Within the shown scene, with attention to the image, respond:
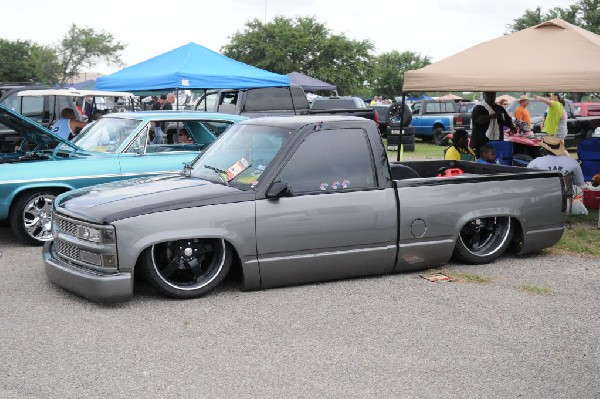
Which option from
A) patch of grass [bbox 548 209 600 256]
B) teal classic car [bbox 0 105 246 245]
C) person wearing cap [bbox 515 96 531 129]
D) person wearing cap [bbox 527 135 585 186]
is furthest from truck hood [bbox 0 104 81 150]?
person wearing cap [bbox 515 96 531 129]

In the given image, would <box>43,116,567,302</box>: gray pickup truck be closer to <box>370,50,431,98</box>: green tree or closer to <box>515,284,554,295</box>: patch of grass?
<box>515,284,554,295</box>: patch of grass

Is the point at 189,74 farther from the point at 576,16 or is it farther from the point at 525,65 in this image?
the point at 576,16

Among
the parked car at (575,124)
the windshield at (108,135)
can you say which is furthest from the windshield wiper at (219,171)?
the parked car at (575,124)

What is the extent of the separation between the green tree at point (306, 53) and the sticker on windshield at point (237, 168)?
51095 mm

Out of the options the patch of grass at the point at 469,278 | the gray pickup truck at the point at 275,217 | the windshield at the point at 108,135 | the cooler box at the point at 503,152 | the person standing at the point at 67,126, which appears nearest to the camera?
the gray pickup truck at the point at 275,217

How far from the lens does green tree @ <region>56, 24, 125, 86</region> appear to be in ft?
234

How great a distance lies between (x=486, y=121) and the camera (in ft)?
41.8

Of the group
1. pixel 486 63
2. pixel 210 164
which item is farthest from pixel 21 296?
pixel 486 63

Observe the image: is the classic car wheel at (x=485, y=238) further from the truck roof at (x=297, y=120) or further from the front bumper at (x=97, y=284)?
the front bumper at (x=97, y=284)

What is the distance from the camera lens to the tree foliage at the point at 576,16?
55812mm

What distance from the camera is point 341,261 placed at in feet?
21.6

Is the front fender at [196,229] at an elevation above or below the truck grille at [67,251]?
above

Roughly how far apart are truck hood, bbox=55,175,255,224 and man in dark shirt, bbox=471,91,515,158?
726 cm

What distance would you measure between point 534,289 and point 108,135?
18.4ft
